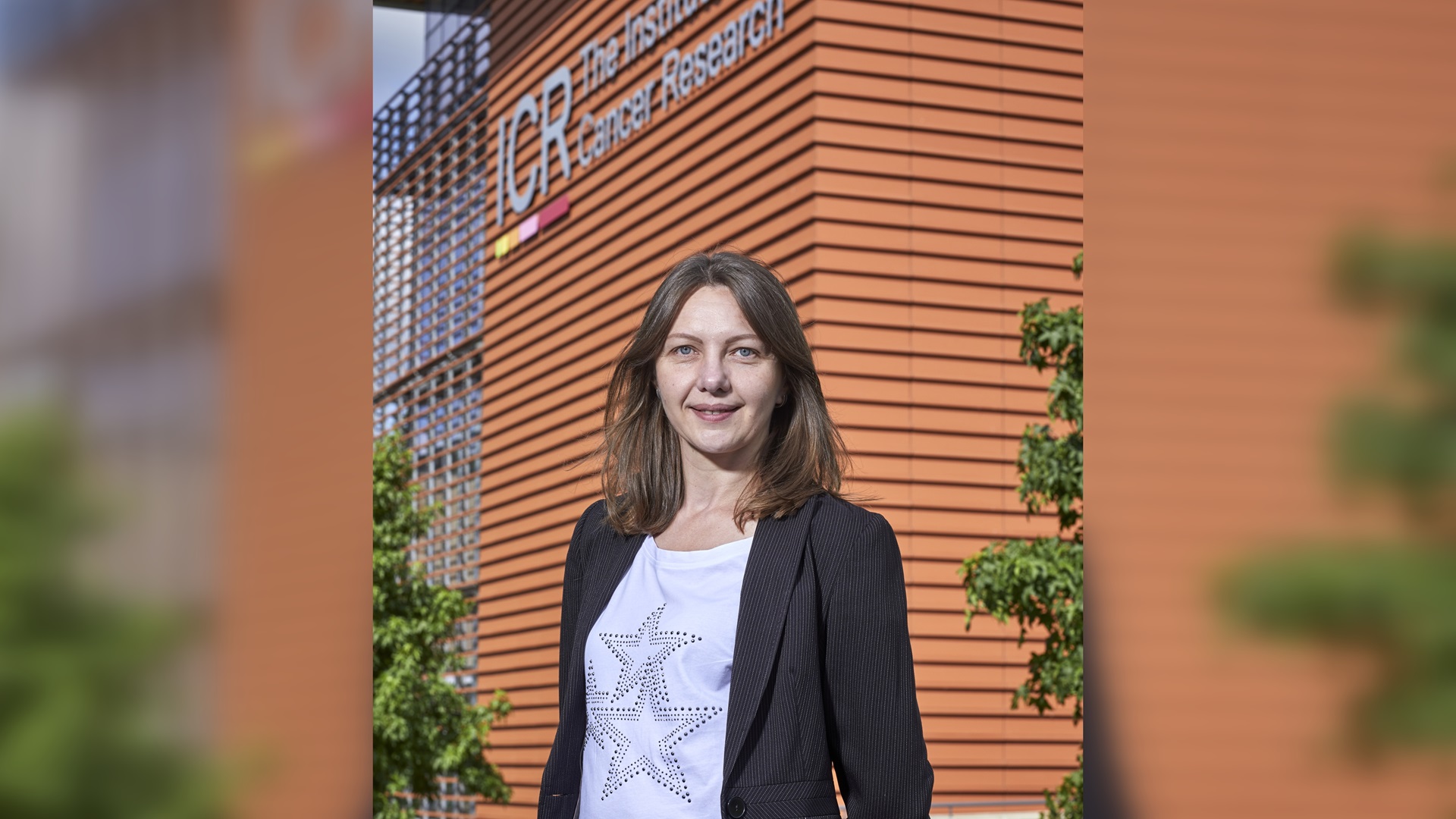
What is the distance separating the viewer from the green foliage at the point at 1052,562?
282 inches

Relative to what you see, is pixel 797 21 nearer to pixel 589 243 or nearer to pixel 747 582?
pixel 589 243

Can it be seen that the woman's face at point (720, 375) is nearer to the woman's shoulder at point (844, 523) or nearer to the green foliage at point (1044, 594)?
the woman's shoulder at point (844, 523)

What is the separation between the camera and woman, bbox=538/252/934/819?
196cm

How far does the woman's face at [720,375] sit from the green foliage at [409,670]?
8666 millimetres

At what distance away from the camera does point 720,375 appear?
2.12 metres
